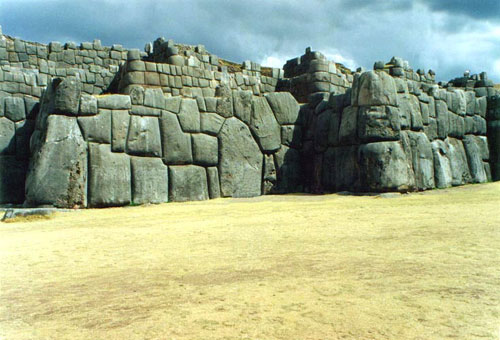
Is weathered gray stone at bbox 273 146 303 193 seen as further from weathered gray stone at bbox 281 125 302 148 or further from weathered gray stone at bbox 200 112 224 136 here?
weathered gray stone at bbox 200 112 224 136

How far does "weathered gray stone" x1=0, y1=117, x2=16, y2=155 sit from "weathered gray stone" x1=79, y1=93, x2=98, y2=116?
6.40 ft

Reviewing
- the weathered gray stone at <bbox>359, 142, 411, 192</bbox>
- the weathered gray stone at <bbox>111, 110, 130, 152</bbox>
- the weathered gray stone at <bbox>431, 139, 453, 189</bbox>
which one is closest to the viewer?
the weathered gray stone at <bbox>111, 110, 130, 152</bbox>

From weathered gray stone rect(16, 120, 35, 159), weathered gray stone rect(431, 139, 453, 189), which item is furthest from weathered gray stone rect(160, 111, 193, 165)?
weathered gray stone rect(431, 139, 453, 189)

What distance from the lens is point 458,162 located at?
37.0 ft

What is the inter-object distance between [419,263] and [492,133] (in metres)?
10.8

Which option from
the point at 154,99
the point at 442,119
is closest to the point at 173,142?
the point at 154,99

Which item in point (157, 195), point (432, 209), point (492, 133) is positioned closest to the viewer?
point (432, 209)

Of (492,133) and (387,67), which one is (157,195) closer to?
(492,133)

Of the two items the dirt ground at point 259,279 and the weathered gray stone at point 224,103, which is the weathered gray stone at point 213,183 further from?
the dirt ground at point 259,279

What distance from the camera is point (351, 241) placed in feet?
14.1

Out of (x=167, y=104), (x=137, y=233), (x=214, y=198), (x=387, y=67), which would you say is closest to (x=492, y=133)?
(x=387, y=67)

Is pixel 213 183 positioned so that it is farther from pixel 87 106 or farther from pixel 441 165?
pixel 441 165

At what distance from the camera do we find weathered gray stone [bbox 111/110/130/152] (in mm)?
8302

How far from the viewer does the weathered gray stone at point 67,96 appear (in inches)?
312
